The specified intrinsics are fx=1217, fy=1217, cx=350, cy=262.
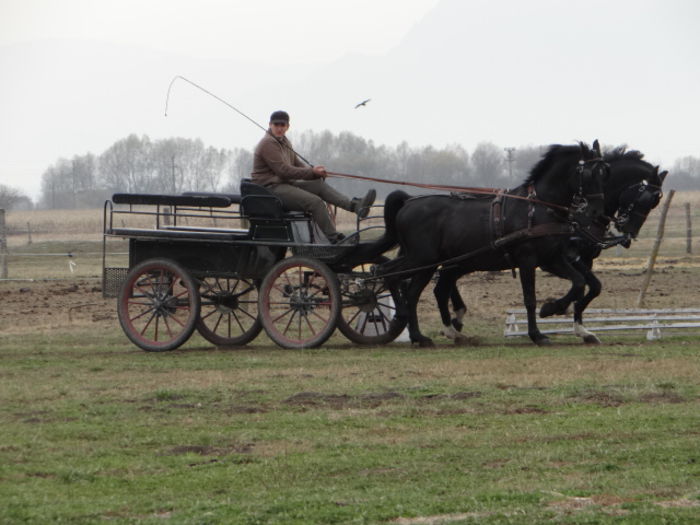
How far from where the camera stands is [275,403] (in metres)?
9.83

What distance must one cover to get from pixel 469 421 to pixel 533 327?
17.2ft

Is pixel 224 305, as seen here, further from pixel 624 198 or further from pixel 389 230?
pixel 624 198

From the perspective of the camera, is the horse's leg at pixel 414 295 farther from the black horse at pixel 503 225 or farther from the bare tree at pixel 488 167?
the bare tree at pixel 488 167

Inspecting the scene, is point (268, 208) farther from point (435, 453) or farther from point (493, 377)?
point (435, 453)

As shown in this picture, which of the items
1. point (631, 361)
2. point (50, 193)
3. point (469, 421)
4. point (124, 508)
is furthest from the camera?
point (50, 193)

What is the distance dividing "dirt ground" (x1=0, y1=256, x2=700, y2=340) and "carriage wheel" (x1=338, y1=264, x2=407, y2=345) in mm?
2146

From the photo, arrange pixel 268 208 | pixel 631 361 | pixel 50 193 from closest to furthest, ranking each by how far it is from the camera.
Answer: pixel 631 361 < pixel 268 208 < pixel 50 193

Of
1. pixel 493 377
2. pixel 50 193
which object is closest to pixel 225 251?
pixel 493 377

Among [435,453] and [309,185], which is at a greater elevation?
[309,185]

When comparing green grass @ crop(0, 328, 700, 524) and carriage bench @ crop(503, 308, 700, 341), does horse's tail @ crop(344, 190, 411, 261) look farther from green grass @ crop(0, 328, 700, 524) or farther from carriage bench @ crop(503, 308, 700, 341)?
green grass @ crop(0, 328, 700, 524)

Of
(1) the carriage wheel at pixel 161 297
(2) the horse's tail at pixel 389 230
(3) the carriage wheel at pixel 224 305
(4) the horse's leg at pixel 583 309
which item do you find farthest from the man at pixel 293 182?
(4) the horse's leg at pixel 583 309

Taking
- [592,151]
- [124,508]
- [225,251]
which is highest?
[592,151]

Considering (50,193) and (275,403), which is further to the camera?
(50,193)

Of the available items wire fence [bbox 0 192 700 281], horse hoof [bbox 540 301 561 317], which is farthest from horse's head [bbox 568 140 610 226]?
wire fence [bbox 0 192 700 281]
